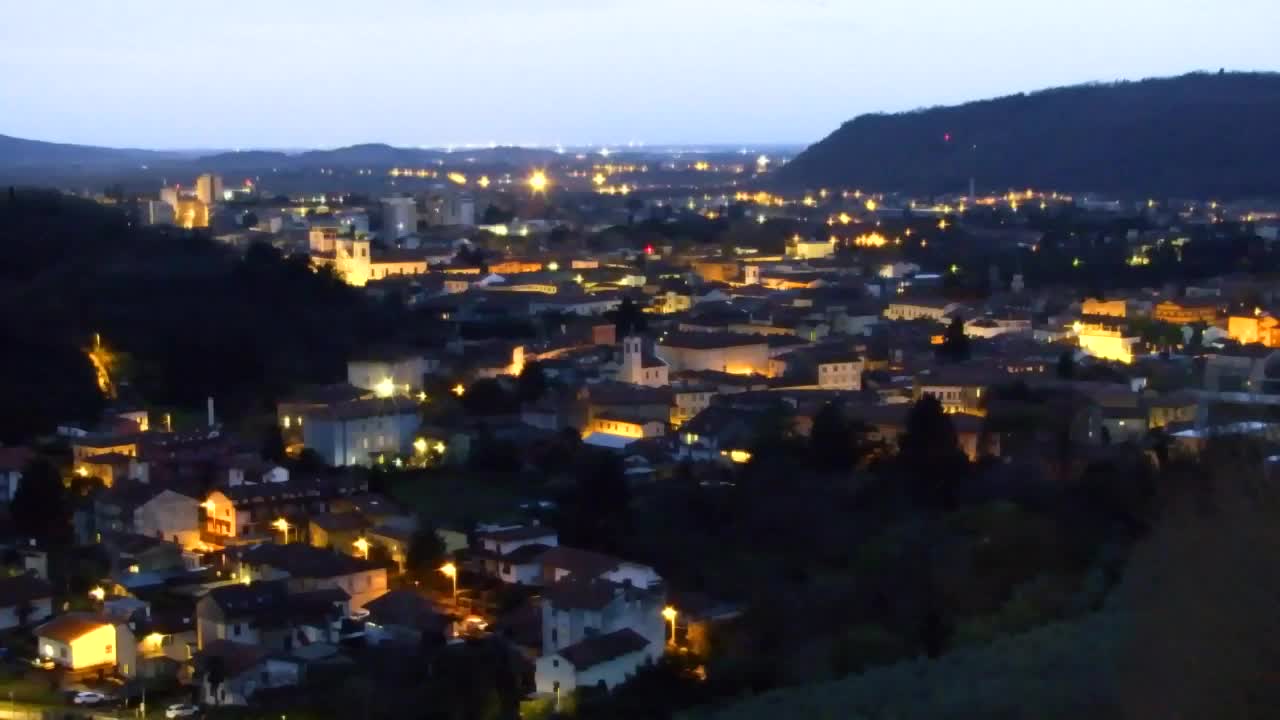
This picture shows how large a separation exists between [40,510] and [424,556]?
2.35 meters

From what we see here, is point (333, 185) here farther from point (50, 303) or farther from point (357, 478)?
point (357, 478)

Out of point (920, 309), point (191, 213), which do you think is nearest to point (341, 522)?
point (920, 309)

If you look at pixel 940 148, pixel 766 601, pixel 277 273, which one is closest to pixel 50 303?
pixel 277 273

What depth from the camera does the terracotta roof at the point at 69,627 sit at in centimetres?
744

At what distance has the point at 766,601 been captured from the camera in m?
7.81

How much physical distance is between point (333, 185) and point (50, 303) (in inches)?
1521

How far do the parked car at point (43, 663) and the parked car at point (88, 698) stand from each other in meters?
0.45

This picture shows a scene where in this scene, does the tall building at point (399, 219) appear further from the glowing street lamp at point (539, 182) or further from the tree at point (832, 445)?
the tree at point (832, 445)

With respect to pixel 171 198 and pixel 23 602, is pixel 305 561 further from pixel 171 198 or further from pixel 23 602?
pixel 171 198

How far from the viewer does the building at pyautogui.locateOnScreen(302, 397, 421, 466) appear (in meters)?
11.3

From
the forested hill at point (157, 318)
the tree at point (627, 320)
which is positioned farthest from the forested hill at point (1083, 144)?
the forested hill at point (157, 318)

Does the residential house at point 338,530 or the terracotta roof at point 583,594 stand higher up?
the terracotta roof at point 583,594

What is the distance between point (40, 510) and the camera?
30.9 ft

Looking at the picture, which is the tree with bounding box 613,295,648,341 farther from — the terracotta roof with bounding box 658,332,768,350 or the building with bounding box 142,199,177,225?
the building with bounding box 142,199,177,225
